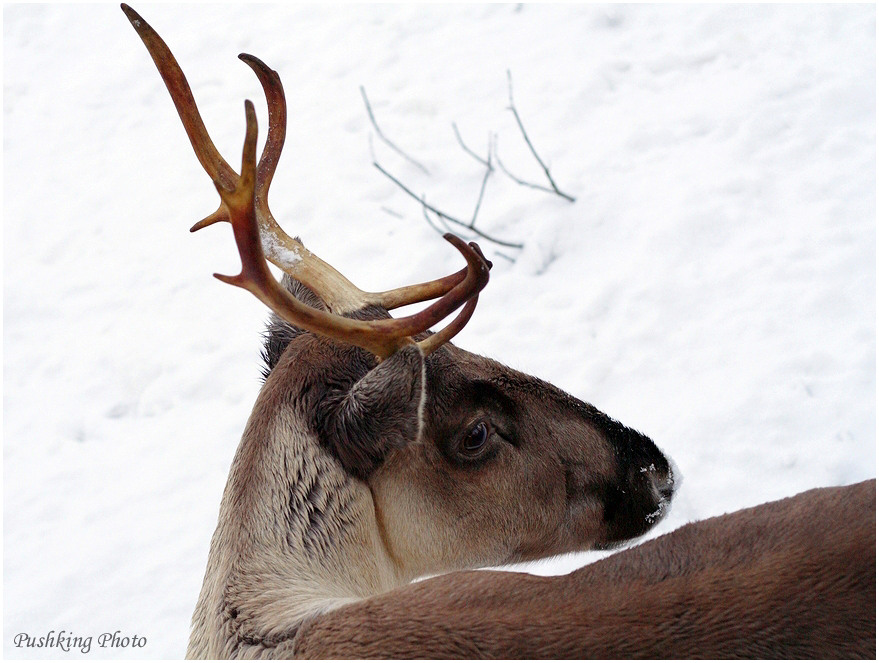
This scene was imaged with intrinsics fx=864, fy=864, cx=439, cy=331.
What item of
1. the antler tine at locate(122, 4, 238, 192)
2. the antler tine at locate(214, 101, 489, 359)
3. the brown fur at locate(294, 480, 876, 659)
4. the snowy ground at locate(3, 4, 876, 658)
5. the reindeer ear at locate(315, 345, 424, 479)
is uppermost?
the antler tine at locate(122, 4, 238, 192)

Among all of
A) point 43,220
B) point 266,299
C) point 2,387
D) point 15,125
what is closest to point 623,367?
point 266,299

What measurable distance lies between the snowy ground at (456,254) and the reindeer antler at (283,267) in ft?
5.50

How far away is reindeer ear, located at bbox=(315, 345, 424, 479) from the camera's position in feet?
7.45

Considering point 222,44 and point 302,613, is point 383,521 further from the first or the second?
point 222,44

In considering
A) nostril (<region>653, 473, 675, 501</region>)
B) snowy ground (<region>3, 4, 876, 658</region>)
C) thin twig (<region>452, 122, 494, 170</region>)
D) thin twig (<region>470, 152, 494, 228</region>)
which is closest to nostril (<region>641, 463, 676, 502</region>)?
nostril (<region>653, 473, 675, 501</region>)

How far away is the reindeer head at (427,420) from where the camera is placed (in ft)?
7.55

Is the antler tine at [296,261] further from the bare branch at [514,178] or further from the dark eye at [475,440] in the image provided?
the bare branch at [514,178]

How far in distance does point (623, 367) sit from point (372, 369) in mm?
2083

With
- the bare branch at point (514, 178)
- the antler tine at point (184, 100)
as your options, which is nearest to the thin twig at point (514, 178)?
the bare branch at point (514, 178)

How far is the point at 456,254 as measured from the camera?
190 inches

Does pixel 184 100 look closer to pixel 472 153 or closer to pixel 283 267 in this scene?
pixel 283 267

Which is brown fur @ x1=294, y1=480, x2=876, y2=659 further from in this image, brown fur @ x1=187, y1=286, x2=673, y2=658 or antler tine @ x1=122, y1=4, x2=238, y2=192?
antler tine @ x1=122, y1=4, x2=238, y2=192

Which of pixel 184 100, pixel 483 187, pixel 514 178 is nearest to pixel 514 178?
pixel 514 178

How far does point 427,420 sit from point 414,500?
238 mm
